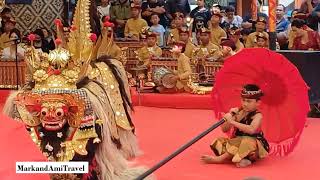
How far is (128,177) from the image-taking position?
11.5 feet

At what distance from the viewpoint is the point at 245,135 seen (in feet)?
13.7

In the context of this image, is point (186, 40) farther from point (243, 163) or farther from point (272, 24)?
point (243, 163)

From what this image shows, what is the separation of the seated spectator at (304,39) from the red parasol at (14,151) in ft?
10.6

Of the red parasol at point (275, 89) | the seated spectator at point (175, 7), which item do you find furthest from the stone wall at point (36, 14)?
the red parasol at point (275, 89)

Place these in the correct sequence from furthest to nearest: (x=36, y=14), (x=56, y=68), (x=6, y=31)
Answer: (x=36, y=14) < (x=6, y=31) < (x=56, y=68)

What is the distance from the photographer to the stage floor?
13.1 ft

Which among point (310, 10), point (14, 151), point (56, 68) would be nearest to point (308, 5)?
point (310, 10)

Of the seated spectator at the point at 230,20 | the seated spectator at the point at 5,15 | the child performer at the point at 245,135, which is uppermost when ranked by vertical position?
the seated spectator at the point at 5,15

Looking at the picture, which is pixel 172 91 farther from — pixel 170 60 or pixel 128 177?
pixel 128 177

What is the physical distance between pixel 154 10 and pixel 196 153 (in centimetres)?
459

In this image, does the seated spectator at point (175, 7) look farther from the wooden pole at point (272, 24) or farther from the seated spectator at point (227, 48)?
the wooden pole at point (272, 24)

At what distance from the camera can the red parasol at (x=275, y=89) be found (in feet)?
14.0

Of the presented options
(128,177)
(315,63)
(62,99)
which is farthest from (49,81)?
(315,63)

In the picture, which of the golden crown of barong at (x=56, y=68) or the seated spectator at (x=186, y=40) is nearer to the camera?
the golden crown of barong at (x=56, y=68)
